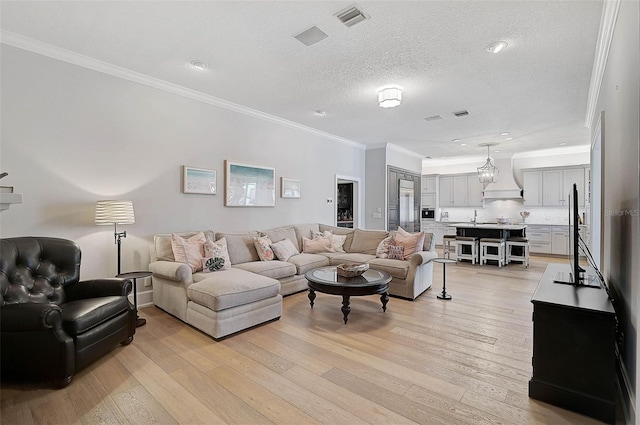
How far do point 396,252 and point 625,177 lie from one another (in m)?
2.84

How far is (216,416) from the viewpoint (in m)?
1.90

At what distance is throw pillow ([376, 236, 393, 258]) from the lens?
188 inches

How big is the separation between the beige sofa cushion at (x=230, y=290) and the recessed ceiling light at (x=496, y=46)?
11.0 ft

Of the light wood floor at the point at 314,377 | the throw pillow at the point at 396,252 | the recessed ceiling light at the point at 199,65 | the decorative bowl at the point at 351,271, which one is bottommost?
the light wood floor at the point at 314,377

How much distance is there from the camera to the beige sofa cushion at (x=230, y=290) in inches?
117

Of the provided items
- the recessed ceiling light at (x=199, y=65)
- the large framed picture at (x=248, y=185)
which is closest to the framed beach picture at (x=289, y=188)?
the large framed picture at (x=248, y=185)

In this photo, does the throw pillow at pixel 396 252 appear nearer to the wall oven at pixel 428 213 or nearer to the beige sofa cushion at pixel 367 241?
the beige sofa cushion at pixel 367 241

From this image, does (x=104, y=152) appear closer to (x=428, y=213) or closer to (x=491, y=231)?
(x=491, y=231)

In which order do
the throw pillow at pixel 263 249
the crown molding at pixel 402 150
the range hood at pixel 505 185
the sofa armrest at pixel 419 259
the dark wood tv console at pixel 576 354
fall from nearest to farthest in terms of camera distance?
the dark wood tv console at pixel 576 354
the sofa armrest at pixel 419 259
the throw pillow at pixel 263 249
the crown molding at pixel 402 150
the range hood at pixel 505 185

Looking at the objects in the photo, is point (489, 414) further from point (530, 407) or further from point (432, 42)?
point (432, 42)

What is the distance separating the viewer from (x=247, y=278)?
3.40 m

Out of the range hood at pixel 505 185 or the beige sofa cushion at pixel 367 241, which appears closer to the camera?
the beige sofa cushion at pixel 367 241

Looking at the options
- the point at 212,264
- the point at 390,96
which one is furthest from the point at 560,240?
the point at 212,264

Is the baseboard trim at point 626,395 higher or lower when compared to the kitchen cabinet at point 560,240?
lower
